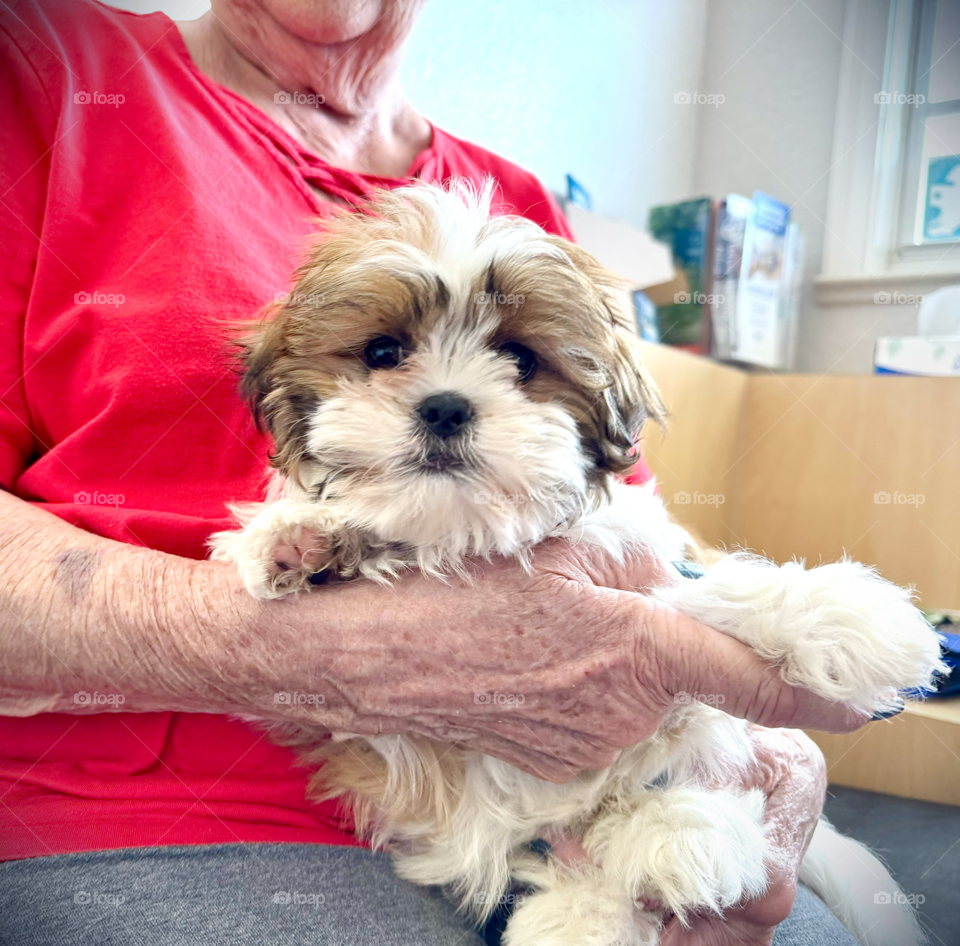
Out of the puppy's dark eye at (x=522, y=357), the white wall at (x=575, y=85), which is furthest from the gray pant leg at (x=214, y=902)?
the white wall at (x=575, y=85)

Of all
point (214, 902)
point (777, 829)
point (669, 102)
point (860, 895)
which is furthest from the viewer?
point (669, 102)

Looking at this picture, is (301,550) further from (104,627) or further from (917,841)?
(917,841)

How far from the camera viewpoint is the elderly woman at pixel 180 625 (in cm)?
90

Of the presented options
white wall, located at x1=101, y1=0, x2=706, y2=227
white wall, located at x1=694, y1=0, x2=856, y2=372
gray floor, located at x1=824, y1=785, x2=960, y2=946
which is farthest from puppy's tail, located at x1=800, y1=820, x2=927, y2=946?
white wall, located at x1=694, y1=0, x2=856, y2=372

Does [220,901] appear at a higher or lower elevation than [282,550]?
lower

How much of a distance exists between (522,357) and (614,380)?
145 mm

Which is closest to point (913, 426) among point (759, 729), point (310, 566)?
point (759, 729)

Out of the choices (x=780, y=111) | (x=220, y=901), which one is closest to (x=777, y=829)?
(x=220, y=901)

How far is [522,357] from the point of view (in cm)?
99

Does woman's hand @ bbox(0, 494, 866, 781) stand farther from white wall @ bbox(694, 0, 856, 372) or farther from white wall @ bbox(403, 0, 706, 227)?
white wall @ bbox(694, 0, 856, 372)

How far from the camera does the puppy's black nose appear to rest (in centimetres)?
87

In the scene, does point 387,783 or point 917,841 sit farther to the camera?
point 917,841

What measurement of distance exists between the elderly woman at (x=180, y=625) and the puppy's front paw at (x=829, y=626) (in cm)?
4

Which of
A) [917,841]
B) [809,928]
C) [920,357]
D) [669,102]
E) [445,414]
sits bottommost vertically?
[917,841]
